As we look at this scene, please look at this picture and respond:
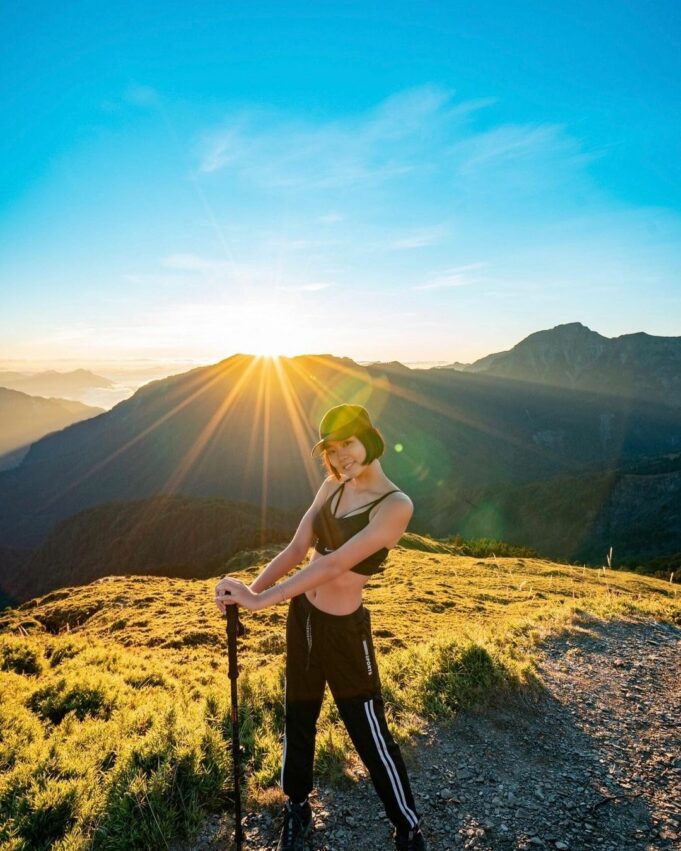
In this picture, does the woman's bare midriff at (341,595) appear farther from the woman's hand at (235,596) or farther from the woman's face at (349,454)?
the woman's face at (349,454)

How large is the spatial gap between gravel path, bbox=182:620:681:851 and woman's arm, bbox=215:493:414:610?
93.6 inches

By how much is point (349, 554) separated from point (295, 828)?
249cm

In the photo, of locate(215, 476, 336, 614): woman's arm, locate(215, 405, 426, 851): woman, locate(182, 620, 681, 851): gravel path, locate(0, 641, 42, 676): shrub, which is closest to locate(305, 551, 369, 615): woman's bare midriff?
locate(215, 405, 426, 851): woman

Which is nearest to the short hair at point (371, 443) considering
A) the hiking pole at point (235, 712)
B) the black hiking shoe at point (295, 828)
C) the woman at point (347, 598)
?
the woman at point (347, 598)

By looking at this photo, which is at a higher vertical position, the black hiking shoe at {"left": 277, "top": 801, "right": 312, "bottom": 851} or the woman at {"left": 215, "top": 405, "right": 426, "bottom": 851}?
the woman at {"left": 215, "top": 405, "right": 426, "bottom": 851}

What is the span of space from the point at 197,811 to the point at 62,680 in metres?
4.62

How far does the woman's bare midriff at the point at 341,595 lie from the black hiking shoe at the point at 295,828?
1.81 meters

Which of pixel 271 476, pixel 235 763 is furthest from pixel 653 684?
pixel 271 476

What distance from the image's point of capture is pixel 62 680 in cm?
736

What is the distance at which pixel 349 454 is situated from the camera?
3285 mm

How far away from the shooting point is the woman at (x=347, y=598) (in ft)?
10.3

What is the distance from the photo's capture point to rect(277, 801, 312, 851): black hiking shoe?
3.71m

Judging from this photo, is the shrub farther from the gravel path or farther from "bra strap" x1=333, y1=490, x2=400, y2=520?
"bra strap" x1=333, y1=490, x2=400, y2=520

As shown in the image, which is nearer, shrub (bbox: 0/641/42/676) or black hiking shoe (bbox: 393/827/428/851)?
black hiking shoe (bbox: 393/827/428/851)
